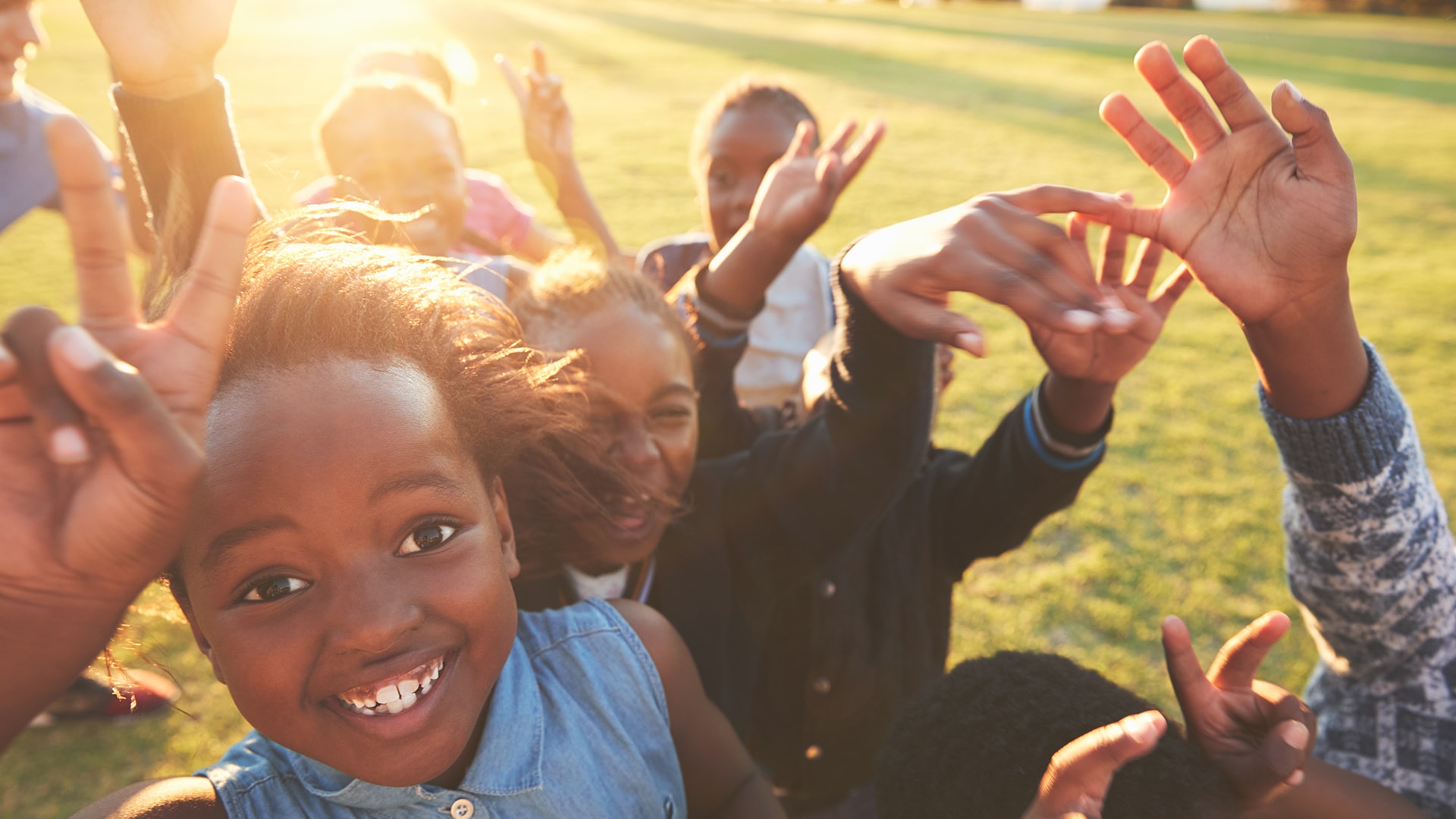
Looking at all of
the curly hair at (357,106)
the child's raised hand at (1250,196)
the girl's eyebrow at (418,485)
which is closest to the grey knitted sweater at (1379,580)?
the child's raised hand at (1250,196)

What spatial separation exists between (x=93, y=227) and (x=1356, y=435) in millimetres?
1535

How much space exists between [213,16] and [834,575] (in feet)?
4.79

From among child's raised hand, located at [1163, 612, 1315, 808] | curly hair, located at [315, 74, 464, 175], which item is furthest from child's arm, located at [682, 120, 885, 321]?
curly hair, located at [315, 74, 464, 175]

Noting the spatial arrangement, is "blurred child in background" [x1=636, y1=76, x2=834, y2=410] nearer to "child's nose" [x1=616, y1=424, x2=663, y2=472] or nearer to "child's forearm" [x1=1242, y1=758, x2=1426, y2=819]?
"child's nose" [x1=616, y1=424, x2=663, y2=472]

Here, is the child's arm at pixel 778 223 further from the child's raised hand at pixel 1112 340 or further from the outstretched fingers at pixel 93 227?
the outstretched fingers at pixel 93 227

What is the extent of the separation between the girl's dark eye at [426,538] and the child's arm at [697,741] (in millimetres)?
406

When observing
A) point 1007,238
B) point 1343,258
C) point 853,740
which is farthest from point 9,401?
point 853,740

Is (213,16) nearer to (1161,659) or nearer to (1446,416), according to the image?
(1161,659)

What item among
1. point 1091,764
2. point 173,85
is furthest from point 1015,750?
point 173,85

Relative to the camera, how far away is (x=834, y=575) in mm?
1815

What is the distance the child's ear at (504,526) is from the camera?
118cm

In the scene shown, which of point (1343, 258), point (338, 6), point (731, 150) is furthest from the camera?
point (338, 6)

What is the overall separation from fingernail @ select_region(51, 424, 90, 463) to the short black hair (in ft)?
3.34

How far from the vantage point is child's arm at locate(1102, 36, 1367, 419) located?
3.54 feet
